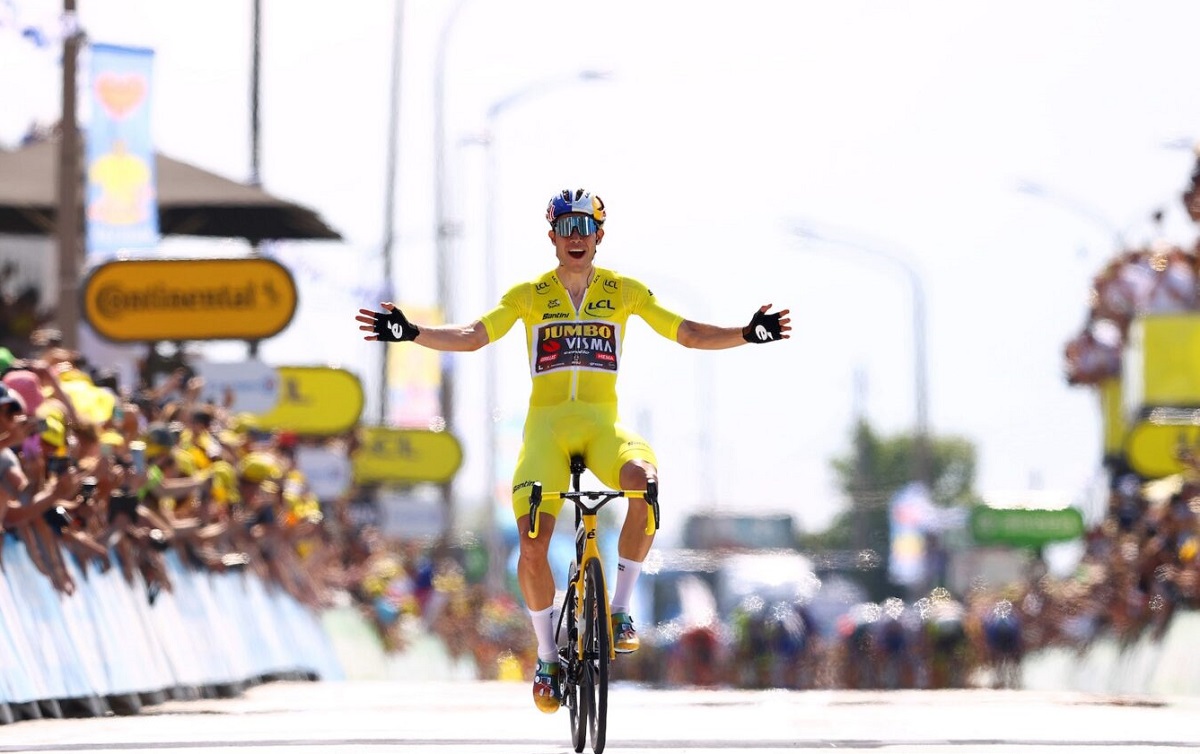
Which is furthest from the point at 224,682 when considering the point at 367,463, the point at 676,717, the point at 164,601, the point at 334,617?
the point at 367,463

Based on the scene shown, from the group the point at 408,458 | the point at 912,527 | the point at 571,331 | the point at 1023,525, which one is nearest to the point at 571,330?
the point at 571,331

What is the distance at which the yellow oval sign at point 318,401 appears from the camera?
38.2m

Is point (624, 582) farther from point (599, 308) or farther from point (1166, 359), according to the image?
point (1166, 359)

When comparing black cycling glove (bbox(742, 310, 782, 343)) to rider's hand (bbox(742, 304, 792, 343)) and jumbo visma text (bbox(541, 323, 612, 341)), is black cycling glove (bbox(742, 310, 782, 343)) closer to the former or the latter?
rider's hand (bbox(742, 304, 792, 343))

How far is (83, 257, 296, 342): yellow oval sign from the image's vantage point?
27453 millimetres

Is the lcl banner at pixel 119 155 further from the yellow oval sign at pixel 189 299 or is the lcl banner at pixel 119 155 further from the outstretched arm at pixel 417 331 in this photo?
the outstretched arm at pixel 417 331

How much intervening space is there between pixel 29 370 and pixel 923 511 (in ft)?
157

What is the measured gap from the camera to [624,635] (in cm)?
1176

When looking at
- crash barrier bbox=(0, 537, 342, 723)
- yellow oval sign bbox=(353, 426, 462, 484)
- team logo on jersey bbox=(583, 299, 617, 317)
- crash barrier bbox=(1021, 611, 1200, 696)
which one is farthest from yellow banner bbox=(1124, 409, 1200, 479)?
team logo on jersey bbox=(583, 299, 617, 317)

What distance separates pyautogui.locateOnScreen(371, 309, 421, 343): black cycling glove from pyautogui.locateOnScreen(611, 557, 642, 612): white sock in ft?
4.48

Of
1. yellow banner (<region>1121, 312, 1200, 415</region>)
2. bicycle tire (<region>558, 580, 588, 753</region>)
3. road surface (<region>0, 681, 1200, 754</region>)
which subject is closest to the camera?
bicycle tire (<region>558, 580, 588, 753</region>)

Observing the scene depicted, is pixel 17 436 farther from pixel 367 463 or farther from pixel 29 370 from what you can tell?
pixel 367 463

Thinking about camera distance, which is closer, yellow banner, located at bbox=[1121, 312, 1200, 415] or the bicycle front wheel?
the bicycle front wheel

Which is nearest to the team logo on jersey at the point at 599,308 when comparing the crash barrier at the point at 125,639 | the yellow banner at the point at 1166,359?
the crash barrier at the point at 125,639
